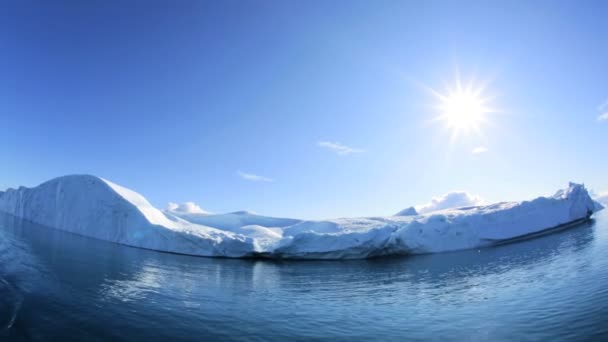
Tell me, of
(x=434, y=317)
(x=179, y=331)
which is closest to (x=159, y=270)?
(x=179, y=331)

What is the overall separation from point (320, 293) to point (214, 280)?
23.3ft

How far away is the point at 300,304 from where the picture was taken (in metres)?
12.8

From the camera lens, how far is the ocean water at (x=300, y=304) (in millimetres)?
8367

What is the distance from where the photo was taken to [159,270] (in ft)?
64.1

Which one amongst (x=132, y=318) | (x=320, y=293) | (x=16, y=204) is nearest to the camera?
(x=132, y=318)

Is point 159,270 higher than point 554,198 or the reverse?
the reverse

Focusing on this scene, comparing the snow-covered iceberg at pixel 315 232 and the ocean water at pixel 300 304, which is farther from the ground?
the snow-covered iceberg at pixel 315 232

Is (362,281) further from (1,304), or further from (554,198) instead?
(554,198)

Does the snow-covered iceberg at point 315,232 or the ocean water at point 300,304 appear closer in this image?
the ocean water at point 300,304

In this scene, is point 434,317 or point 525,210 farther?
point 525,210

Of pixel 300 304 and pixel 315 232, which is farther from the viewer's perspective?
pixel 315 232

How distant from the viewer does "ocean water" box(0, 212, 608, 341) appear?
8367 mm

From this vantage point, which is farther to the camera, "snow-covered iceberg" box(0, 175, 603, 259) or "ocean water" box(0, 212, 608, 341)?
"snow-covered iceberg" box(0, 175, 603, 259)

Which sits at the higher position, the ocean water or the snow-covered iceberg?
the snow-covered iceberg
